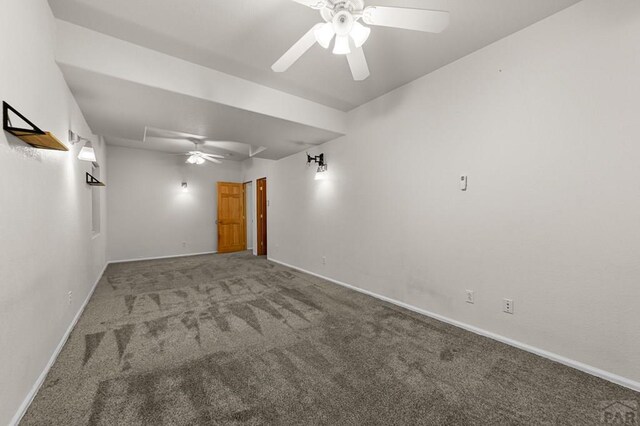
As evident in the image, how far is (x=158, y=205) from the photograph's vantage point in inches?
259

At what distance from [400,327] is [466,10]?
2.88m

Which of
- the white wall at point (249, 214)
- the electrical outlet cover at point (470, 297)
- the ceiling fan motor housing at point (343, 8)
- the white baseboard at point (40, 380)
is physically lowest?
the white baseboard at point (40, 380)

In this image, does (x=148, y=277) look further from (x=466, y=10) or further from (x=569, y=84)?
(x=569, y=84)

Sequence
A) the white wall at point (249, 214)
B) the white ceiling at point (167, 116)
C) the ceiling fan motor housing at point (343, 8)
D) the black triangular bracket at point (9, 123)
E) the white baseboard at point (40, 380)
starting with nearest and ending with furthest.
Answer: the black triangular bracket at point (9, 123), the white baseboard at point (40, 380), the ceiling fan motor housing at point (343, 8), the white ceiling at point (167, 116), the white wall at point (249, 214)

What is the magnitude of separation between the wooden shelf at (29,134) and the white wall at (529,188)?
10.3 ft

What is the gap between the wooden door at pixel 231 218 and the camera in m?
7.46

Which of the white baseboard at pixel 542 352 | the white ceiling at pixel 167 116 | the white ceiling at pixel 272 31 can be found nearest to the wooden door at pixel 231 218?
the white ceiling at pixel 167 116

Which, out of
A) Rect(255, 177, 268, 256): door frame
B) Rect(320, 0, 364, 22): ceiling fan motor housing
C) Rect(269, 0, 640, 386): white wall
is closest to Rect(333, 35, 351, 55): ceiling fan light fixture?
Rect(320, 0, 364, 22): ceiling fan motor housing

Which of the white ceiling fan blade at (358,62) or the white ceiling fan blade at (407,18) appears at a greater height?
the white ceiling fan blade at (407,18)

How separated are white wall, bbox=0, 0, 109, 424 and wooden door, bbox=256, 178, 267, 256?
4.62 meters

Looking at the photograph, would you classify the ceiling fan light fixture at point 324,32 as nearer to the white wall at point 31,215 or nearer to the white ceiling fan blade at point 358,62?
the white ceiling fan blade at point 358,62

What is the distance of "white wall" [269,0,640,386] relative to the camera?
1828 mm

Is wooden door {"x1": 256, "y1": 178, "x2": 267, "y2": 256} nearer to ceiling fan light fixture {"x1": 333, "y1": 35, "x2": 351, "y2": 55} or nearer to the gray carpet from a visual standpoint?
the gray carpet

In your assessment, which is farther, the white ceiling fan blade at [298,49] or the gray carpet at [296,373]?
the white ceiling fan blade at [298,49]
